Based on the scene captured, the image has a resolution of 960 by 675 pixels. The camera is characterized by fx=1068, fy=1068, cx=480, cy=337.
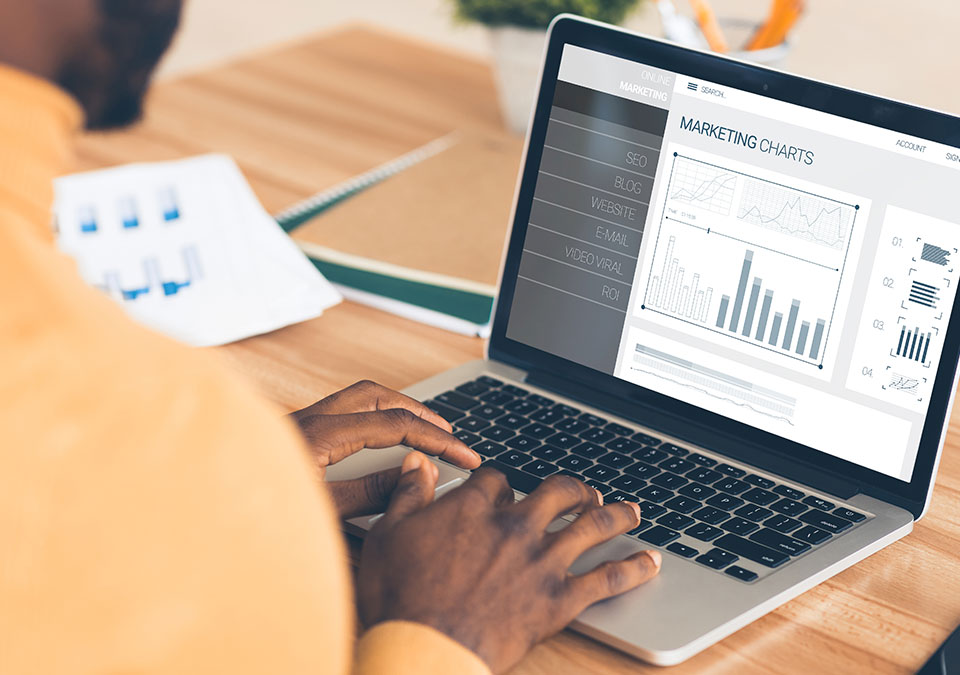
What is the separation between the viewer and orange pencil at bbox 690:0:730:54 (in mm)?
1224

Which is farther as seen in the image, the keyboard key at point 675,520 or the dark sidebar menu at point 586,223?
the dark sidebar menu at point 586,223

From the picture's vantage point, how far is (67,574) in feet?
1.37

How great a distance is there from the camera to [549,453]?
2.72 feet

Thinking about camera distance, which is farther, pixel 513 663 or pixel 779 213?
pixel 779 213

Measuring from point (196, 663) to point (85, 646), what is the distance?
0.05 m

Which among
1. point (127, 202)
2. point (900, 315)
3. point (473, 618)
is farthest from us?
point (127, 202)

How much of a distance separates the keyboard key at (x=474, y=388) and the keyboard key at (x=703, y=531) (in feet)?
0.79

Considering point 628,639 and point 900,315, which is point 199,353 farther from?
point 900,315

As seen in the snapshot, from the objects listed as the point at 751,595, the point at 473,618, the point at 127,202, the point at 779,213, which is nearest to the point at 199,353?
the point at 473,618

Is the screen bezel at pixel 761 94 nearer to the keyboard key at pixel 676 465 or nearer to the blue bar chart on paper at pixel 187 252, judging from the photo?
the keyboard key at pixel 676 465

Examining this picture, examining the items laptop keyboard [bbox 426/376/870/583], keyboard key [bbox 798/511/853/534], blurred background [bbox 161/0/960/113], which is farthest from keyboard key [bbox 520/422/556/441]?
blurred background [bbox 161/0/960/113]

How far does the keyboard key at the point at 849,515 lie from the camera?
0.76m

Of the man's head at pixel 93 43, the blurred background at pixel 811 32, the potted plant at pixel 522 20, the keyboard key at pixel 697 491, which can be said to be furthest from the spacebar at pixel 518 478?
the blurred background at pixel 811 32

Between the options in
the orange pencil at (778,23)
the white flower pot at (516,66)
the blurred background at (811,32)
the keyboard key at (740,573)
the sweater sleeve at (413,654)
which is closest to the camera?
the sweater sleeve at (413,654)
